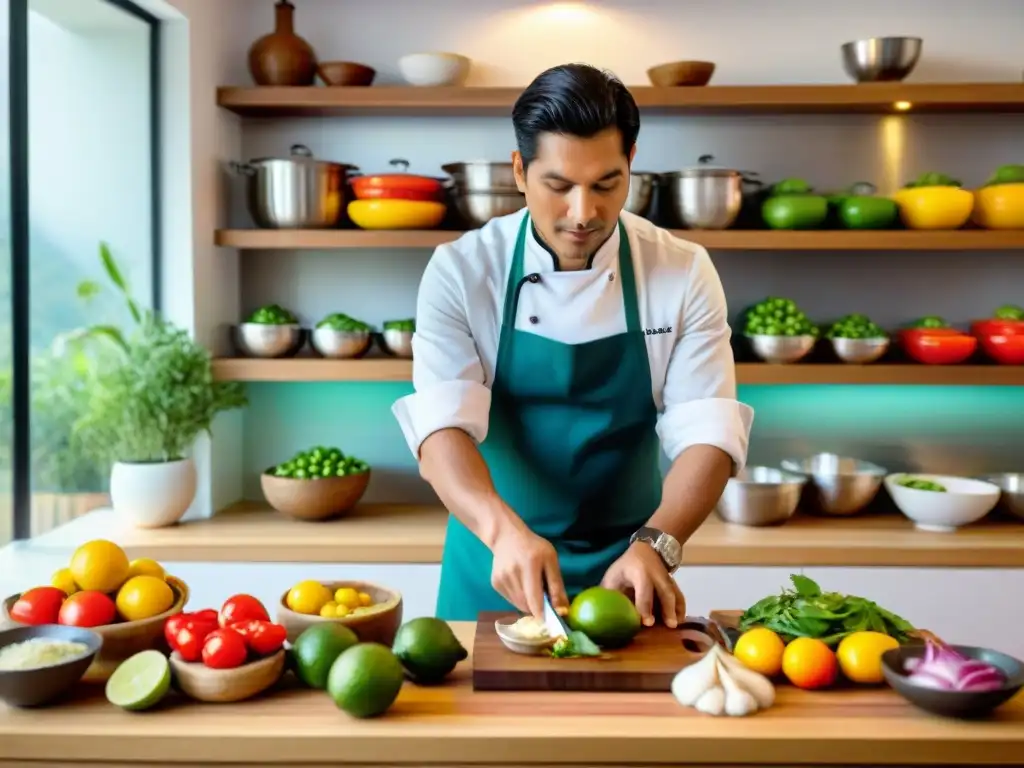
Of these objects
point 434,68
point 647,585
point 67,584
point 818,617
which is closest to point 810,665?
point 818,617

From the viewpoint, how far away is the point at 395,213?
3.22 meters

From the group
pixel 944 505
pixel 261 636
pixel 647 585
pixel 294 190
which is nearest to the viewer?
pixel 261 636

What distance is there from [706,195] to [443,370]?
148 centimetres

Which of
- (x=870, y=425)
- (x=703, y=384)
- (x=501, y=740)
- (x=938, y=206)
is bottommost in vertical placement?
(x=501, y=740)

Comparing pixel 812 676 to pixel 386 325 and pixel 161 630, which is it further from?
pixel 386 325

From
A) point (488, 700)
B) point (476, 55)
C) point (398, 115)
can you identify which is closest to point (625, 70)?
point (476, 55)

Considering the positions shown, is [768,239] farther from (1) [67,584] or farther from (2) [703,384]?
(1) [67,584]

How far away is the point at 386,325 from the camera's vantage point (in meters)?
3.35

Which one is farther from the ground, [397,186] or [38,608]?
[397,186]

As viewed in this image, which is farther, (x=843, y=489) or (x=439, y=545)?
(x=843, y=489)

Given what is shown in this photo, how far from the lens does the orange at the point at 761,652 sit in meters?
1.49

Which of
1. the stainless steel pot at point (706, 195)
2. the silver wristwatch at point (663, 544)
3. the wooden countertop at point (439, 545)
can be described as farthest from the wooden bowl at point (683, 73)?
the silver wristwatch at point (663, 544)

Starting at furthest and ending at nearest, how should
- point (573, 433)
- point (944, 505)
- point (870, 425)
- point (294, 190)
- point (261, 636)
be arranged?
1. point (870, 425)
2. point (294, 190)
3. point (944, 505)
4. point (573, 433)
5. point (261, 636)

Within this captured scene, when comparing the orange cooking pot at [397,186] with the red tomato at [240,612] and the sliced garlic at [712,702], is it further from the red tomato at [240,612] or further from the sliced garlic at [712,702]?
the sliced garlic at [712,702]
